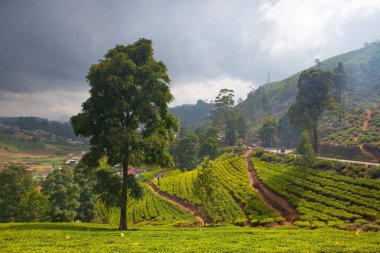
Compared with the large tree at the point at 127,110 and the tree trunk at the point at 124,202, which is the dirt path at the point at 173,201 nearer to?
the tree trunk at the point at 124,202

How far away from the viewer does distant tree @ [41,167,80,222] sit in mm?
42312

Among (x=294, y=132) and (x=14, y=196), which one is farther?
(x=294, y=132)

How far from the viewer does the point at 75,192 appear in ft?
152

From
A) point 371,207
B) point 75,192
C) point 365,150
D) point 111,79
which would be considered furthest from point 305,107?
point 75,192

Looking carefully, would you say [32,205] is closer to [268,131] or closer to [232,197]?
[232,197]

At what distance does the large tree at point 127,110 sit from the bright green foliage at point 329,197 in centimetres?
1752

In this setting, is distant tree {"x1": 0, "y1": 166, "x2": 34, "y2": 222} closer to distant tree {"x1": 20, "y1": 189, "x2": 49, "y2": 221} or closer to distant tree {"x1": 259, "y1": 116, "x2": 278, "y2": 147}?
distant tree {"x1": 20, "y1": 189, "x2": 49, "y2": 221}

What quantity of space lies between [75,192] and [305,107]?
1830 inches

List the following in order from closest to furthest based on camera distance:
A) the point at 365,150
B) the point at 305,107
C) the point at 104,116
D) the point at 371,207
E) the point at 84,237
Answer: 1. the point at 84,237
2. the point at 104,116
3. the point at 371,207
4. the point at 305,107
5. the point at 365,150

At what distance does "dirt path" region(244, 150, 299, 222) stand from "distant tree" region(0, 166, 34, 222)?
4224 centimetres

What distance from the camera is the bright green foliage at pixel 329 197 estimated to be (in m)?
26.3

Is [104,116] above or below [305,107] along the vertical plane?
below

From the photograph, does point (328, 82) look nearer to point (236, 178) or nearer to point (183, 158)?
point (236, 178)

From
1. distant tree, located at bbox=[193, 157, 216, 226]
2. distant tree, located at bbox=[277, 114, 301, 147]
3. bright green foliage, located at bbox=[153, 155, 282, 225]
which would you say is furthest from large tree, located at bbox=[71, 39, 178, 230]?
distant tree, located at bbox=[277, 114, 301, 147]
